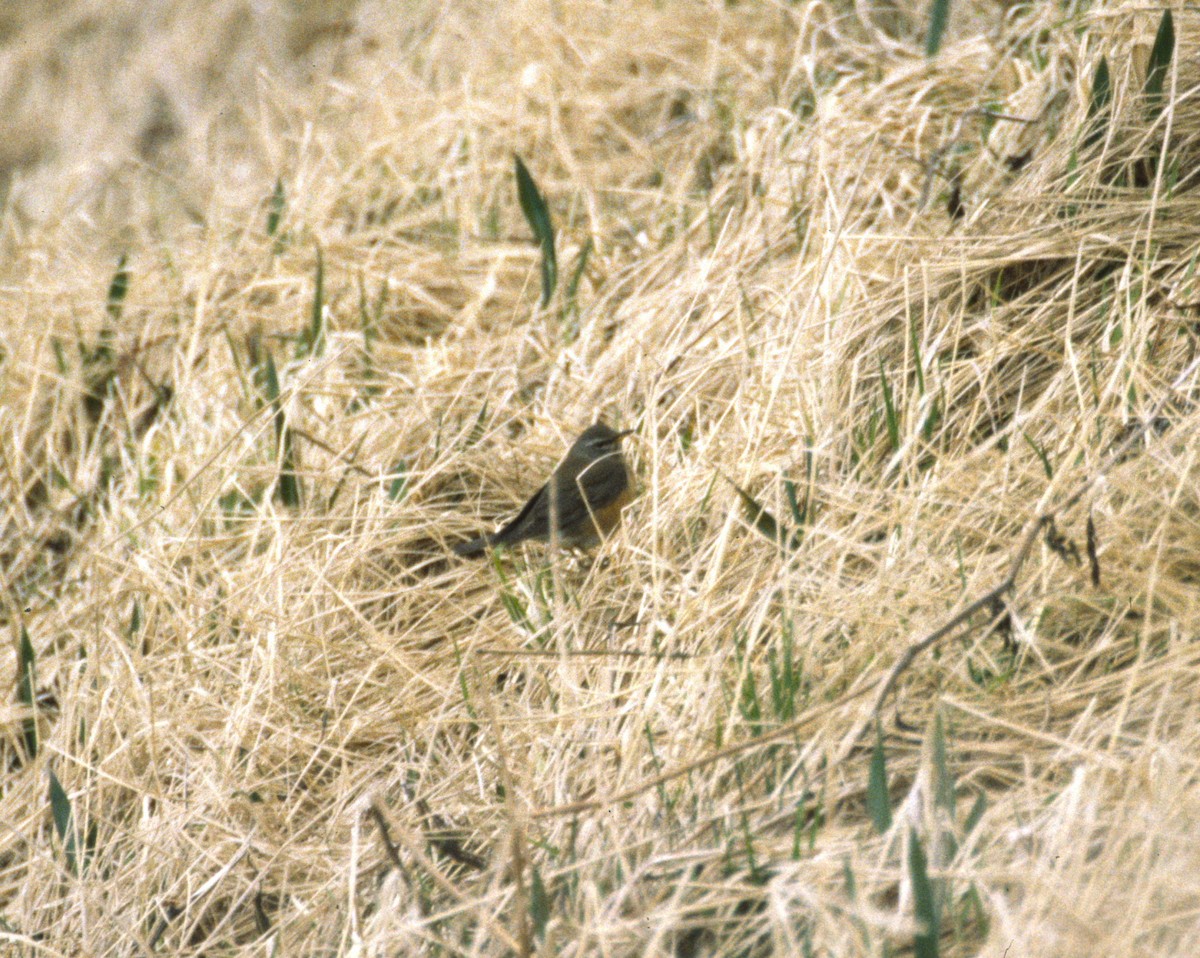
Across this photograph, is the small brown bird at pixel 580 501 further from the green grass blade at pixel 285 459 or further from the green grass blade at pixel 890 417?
the green grass blade at pixel 890 417

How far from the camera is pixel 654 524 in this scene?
12.4 feet

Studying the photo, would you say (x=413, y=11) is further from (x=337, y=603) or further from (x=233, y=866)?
(x=233, y=866)

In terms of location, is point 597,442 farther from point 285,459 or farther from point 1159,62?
point 1159,62

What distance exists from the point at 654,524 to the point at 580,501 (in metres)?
0.26

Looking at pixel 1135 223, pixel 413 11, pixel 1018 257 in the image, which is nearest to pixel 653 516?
pixel 1018 257

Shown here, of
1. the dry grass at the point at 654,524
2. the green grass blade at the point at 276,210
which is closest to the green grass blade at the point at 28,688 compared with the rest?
the dry grass at the point at 654,524

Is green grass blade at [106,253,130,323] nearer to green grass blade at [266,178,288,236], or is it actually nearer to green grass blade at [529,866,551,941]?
green grass blade at [266,178,288,236]

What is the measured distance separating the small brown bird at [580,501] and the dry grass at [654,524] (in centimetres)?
8

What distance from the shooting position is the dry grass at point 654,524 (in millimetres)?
2768

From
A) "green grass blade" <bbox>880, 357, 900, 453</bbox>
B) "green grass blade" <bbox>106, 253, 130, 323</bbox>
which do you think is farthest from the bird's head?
"green grass blade" <bbox>106, 253, 130, 323</bbox>

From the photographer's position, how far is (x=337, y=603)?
13.1 ft

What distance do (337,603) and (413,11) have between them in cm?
466

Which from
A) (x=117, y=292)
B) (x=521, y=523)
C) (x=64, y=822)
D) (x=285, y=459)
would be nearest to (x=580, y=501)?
(x=521, y=523)

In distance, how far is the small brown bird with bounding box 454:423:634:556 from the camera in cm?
395
